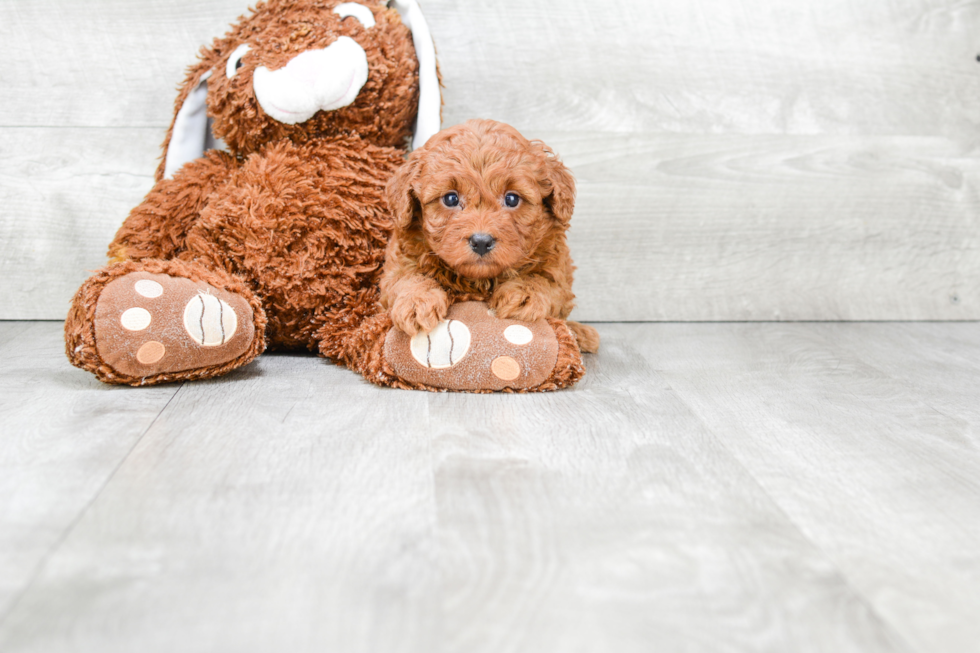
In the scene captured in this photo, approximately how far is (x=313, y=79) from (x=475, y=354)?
Answer: 1.70 feet

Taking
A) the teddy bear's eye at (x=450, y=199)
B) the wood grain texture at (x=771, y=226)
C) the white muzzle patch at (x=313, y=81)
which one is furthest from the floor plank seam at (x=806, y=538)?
the white muzzle patch at (x=313, y=81)

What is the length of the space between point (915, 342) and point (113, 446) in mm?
1442

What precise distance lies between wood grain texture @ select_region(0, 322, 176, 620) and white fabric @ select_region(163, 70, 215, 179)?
0.39 m

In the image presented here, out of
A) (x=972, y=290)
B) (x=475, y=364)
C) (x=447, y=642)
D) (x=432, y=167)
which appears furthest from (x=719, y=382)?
(x=972, y=290)

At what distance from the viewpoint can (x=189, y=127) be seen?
4.52 ft

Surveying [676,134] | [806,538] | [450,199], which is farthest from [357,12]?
[806,538]

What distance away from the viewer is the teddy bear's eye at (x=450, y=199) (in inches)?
42.4

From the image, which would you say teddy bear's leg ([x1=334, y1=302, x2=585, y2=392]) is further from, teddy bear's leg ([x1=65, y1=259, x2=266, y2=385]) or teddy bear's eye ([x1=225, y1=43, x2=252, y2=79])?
teddy bear's eye ([x1=225, y1=43, x2=252, y2=79])

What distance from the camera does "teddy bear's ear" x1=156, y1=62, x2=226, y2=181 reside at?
1.35 m

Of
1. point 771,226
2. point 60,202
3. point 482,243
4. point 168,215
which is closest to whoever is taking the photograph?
point 482,243

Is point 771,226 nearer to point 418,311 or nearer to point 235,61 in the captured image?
point 418,311

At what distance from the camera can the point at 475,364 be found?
108cm

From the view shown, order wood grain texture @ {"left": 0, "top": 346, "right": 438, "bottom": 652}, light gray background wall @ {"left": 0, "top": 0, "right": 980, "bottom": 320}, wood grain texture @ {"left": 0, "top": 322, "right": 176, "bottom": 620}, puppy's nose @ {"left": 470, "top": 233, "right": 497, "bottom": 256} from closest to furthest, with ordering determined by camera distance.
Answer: wood grain texture @ {"left": 0, "top": 346, "right": 438, "bottom": 652}, wood grain texture @ {"left": 0, "top": 322, "right": 176, "bottom": 620}, puppy's nose @ {"left": 470, "top": 233, "right": 497, "bottom": 256}, light gray background wall @ {"left": 0, "top": 0, "right": 980, "bottom": 320}

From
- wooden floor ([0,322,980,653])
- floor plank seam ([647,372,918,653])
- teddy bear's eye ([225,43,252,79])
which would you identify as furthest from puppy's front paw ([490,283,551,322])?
teddy bear's eye ([225,43,252,79])
